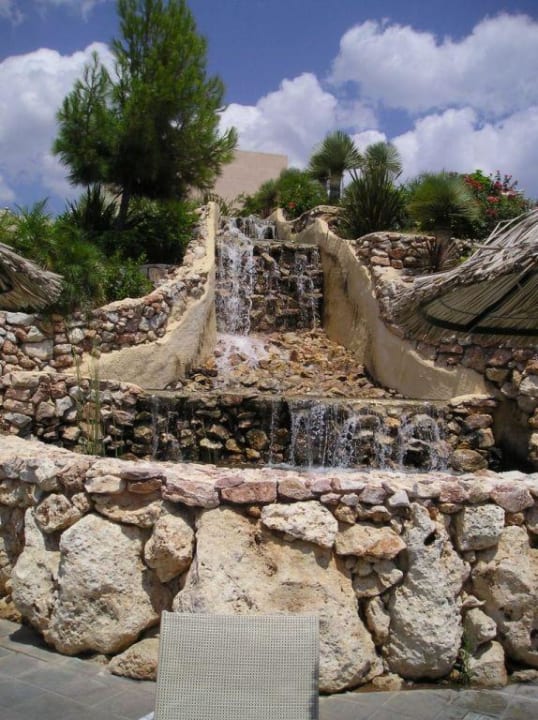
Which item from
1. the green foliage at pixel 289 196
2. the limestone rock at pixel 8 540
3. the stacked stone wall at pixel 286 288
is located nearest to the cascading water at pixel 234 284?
the stacked stone wall at pixel 286 288

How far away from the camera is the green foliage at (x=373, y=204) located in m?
13.8

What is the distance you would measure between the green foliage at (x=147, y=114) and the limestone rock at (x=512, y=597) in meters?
10.8

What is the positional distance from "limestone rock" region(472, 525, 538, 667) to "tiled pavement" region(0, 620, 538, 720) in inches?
8.1

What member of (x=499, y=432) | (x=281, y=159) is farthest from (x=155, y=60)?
(x=281, y=159)

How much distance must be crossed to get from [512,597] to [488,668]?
0.40 m

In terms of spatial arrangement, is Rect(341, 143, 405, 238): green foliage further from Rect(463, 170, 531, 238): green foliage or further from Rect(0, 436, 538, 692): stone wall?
Rect(0, 436, 538, 692): stone wall

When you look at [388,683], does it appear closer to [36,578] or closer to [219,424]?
[36,578]

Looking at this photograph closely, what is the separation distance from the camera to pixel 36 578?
4207 millimetres

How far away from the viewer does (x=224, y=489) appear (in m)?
3.97

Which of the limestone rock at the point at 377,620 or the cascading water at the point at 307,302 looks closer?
the limestone rock at the point at 377,620

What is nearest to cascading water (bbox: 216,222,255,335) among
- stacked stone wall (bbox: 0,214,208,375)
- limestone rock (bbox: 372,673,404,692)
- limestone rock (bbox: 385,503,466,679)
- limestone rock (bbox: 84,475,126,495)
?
stacked stone wall (bbox: 0,214,208,375)

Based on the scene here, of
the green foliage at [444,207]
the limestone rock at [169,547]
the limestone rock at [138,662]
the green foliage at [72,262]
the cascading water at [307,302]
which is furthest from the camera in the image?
the cascading water at [307,302]

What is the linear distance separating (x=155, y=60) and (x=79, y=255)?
5288 millimetres

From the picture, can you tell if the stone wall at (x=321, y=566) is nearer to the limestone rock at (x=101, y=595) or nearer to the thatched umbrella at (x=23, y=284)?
the limestone rock at (x=101, y=595)
